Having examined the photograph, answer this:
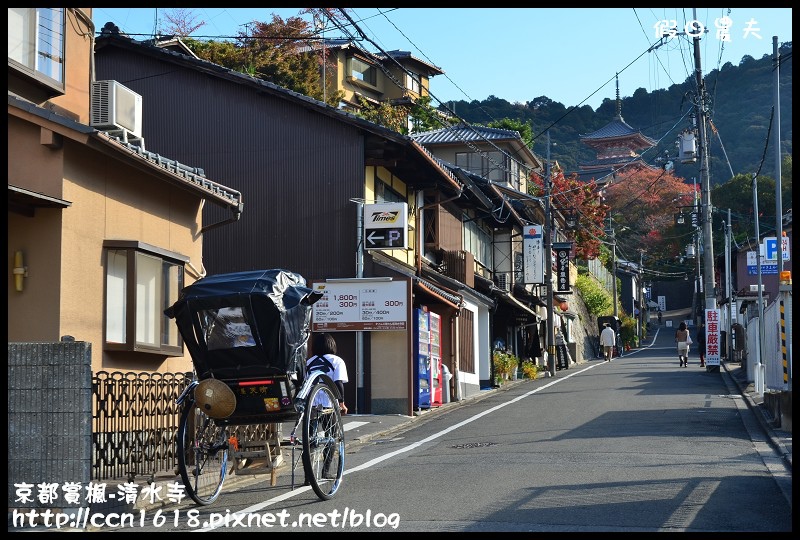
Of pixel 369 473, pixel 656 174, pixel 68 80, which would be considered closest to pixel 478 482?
pixel 369 473

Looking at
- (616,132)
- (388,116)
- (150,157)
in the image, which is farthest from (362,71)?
(616,132)

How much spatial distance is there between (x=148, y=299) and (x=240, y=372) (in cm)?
469

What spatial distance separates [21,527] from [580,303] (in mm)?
53439

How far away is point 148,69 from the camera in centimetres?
2370

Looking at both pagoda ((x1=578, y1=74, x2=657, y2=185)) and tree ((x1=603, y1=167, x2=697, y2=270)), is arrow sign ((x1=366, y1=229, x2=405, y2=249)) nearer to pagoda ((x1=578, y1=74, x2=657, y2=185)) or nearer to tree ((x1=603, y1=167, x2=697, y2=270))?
tree ((x1=603, y1=167, x2=697, y2=270))

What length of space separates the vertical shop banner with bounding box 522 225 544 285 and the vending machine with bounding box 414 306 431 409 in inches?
631

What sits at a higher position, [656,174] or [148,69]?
[656,174]

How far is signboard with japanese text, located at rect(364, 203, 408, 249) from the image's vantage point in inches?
840

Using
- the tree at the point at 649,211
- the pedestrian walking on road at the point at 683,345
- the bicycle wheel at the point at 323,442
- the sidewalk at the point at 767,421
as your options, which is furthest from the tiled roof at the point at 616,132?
the bicycle wheel at the point at 323,442

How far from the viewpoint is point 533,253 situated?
38625 millimetres

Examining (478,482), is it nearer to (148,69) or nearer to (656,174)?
(148,69)

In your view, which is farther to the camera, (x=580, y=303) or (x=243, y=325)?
(x=580, y=303)

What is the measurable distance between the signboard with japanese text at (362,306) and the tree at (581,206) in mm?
25744

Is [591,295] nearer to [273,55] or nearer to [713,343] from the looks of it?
[713,343]
